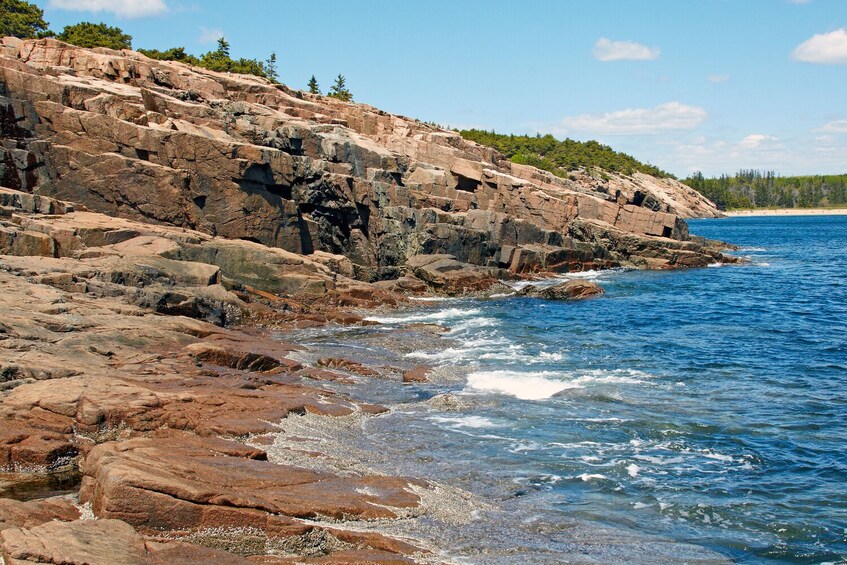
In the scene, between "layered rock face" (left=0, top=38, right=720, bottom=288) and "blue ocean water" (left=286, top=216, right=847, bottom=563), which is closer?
"blue ocean water" (left=286, top=216, right=847, bottom=563)

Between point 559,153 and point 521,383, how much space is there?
133 metres

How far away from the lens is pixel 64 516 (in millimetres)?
12500

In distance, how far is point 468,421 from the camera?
73.9 ft

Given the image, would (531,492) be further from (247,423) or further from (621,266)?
(621,266)

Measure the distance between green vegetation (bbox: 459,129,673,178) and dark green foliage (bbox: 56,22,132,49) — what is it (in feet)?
213

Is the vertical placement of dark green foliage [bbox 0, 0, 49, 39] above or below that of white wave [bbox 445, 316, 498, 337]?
above

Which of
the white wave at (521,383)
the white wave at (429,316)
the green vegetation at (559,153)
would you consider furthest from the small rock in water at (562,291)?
the green vegetation at (559,153)

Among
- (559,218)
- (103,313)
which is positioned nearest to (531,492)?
(103,313)

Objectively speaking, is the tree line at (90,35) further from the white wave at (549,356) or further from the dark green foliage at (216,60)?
the white wave at (549,356)

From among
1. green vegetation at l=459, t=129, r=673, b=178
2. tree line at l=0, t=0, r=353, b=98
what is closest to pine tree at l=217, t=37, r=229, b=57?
tree line at l=0, t=0, r=353, b=98

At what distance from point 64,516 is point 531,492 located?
9.34 m

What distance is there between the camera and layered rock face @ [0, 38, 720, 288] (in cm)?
4500

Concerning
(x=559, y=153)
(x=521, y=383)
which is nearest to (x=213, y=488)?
(x=521, y=383)

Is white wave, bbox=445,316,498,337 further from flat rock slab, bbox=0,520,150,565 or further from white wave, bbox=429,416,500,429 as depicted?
flat rock slab, bbox=0,520,150,565
